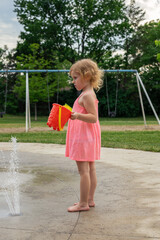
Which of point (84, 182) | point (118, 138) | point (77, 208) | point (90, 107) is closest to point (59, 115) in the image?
point (90, 107)

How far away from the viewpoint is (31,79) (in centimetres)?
2153

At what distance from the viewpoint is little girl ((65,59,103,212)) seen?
242 cm

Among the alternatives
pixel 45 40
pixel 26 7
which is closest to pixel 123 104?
pixel 45 40

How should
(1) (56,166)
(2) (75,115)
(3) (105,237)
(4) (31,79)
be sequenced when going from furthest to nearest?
(4) (31,79) → (1) (56,166) → (2) (75,115) → (3) (105,237)

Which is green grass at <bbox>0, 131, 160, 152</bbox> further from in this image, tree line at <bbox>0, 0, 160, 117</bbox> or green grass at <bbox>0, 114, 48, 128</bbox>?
tree line at <bbox>0, 0, 160, 117</bbox>

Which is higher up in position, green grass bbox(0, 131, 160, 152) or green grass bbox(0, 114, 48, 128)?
green grass bbox(0, 131, 160, 152)

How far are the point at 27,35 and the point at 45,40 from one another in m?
1.54

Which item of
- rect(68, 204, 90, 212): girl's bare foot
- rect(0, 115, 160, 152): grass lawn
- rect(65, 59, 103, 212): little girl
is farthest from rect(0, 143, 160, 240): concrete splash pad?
rect(0, 115, 160, 152): grass lawn

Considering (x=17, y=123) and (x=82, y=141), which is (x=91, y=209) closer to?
(x=82, y=141)

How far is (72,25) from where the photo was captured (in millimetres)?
26109

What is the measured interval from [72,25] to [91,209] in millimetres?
25180

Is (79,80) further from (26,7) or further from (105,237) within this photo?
(26,7)

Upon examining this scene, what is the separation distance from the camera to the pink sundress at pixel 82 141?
244 centimetres

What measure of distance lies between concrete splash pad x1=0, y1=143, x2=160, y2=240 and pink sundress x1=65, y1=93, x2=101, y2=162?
0.43m
